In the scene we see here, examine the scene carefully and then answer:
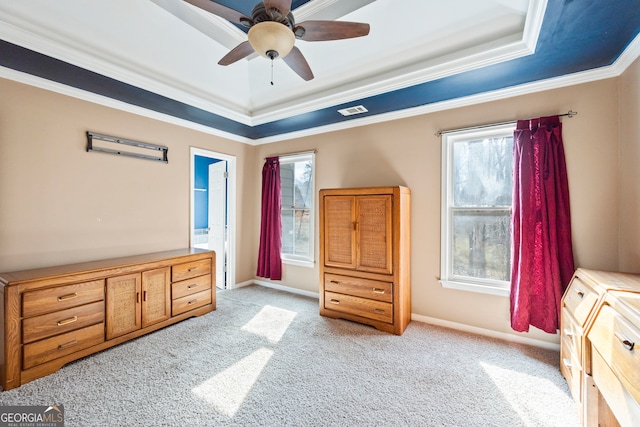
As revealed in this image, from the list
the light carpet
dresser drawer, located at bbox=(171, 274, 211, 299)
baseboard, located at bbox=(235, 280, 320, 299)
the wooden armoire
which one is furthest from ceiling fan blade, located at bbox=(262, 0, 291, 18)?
baseboard, located at bbox=(235, 280, 320, 299)

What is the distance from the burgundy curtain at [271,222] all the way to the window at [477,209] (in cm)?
236

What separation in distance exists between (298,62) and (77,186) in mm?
2526

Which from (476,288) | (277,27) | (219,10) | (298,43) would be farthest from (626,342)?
(298,43)

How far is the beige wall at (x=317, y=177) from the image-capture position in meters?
2.29

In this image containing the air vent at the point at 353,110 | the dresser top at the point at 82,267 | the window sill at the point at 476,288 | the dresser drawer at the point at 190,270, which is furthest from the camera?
the air vent at the point at 353,110

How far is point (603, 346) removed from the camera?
1.42m

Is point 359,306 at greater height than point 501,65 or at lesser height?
lesser

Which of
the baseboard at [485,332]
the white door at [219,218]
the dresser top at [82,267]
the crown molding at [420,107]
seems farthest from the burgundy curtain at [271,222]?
the baseboard at [485,332]

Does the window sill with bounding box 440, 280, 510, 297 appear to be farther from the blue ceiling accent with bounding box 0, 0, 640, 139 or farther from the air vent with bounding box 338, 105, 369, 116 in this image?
the air vent with bounding box 338, 105, 369, 116

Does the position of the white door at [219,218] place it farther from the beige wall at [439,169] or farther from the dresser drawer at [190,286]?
the dresser drawer at [190,286]

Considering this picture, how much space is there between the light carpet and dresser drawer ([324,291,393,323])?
210 mm

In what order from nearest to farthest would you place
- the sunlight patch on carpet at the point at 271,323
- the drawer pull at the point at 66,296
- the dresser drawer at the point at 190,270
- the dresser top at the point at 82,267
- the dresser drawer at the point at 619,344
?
the dresser drawer at the point at 619,344 < the dresser top at the point at 82,267 < the drawer pull at the point at 66,296 < the sunlight patch on carpet at the point at 271,323 < the dresser drawer at the point at 190,270

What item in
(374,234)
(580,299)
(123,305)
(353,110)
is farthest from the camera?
(353,110)

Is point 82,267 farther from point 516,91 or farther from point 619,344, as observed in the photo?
point 516,91
